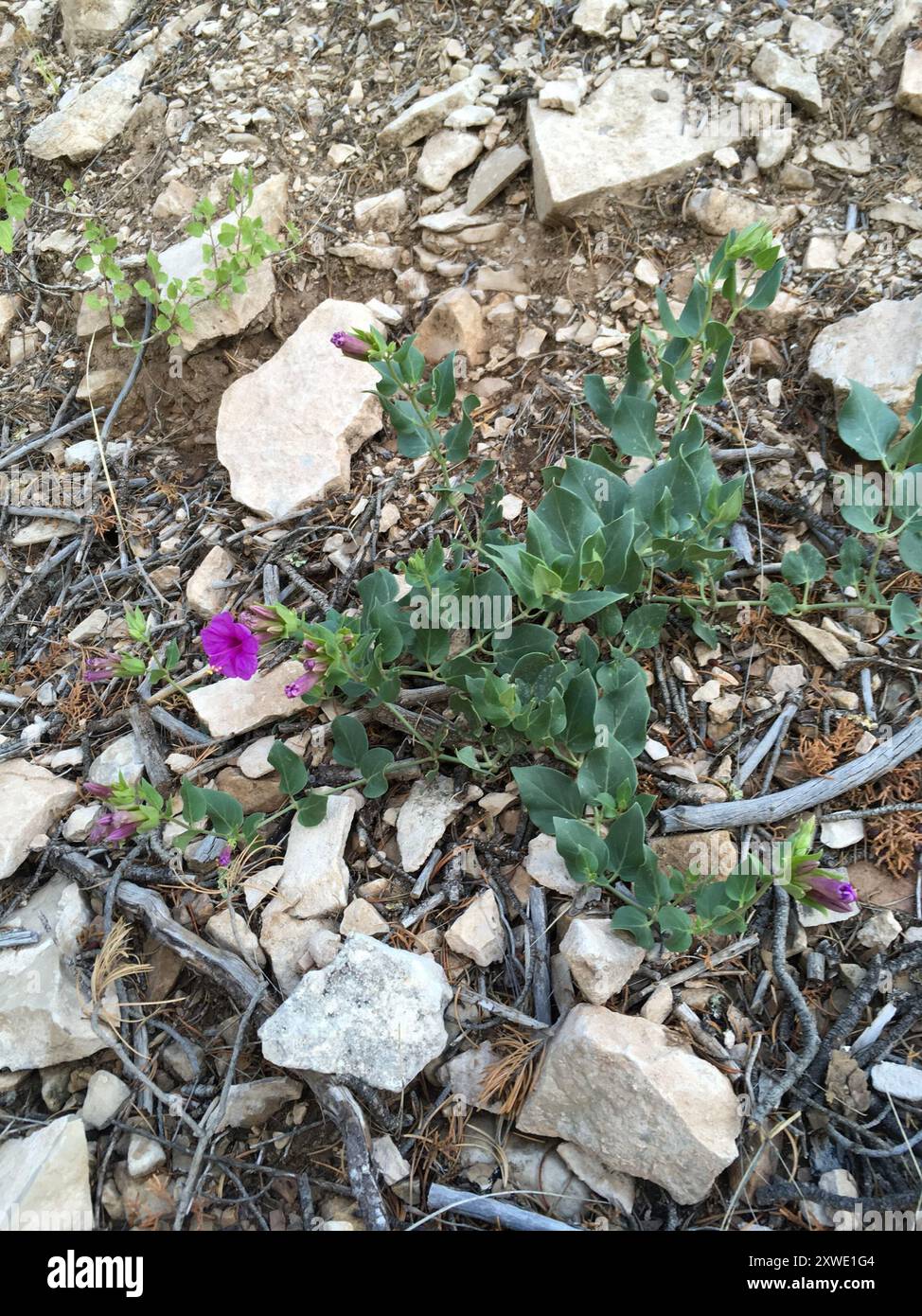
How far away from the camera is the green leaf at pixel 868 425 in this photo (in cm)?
237

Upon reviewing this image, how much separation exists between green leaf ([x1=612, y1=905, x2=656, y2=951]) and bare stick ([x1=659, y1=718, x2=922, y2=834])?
285 mm

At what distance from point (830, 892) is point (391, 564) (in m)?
1.56

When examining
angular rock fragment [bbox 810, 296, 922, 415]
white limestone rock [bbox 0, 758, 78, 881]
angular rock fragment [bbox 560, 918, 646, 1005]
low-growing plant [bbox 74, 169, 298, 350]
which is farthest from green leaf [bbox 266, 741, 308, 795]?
angular rock fragment [bbox 810, 296, 922, 415]

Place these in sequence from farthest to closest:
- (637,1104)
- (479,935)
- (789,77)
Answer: (789,77) → (479,935) → (637,1104)

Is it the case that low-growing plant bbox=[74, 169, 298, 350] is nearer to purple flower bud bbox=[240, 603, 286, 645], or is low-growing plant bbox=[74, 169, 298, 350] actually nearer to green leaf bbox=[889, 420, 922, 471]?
purple flower bud bbox=[240, 603, 286, 645]

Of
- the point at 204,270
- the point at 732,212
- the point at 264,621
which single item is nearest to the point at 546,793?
the point at 264,621

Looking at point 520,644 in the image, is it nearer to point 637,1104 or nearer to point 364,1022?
point 364,1022

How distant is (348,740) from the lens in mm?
2326

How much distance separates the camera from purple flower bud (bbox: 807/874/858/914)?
183 centimetres

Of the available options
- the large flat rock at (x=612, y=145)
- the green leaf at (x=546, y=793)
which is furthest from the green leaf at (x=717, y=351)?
the green leaf at (x=546, y=793)

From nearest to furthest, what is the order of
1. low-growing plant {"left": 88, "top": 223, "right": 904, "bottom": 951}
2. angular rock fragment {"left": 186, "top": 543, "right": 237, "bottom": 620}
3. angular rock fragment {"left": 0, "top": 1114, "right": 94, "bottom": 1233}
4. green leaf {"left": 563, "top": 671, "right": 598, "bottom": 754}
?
angular rock fragment {"left": 0, "top": 1114, "right": 94, "bottom": 1233} → low-growing plant {"left": 88, "top": 223, "right": 904, "bottom": 951} → green leaf {"left": 563, "top": 671, "right": 598, "bottom": 754} → angular rock fragment {"left": 186, "top": 543, "right": 237, "bottom": 620}

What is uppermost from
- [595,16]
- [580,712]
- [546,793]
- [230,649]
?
[595,16]

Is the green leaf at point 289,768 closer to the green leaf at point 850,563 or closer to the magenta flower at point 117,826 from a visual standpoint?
the magenta flower at point 117,826
